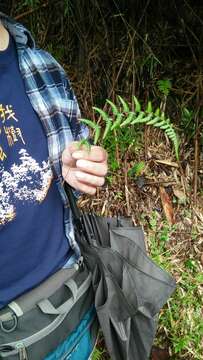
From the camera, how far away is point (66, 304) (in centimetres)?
161

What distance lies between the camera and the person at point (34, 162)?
1.39 meters

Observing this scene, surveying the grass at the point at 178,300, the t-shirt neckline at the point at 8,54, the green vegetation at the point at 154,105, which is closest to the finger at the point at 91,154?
the t-shirt neckline at the point at 8,54

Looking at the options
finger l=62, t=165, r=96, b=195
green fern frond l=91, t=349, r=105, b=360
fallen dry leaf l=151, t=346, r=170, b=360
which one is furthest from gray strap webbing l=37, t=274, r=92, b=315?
fallen dry leaf l=151, t=346, r=170, b=360

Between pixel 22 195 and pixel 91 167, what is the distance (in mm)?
279

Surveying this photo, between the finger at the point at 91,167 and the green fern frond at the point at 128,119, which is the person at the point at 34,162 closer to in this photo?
the finger at the point at 91,167

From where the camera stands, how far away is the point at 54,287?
1614mm

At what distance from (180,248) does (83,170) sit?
1.38m

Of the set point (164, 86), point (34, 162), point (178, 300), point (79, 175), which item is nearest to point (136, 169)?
point (164, 86)

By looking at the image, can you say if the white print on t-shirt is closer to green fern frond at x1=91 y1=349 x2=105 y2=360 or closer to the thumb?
the thumb

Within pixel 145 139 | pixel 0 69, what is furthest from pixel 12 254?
pixel 145 139

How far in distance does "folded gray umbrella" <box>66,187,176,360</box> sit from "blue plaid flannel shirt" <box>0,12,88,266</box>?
24cm

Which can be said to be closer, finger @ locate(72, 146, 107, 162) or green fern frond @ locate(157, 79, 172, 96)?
finger @ locate(72, 146, 107, 162)

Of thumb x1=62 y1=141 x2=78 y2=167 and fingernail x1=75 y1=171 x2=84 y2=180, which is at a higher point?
thumb x1=62 y1=141 x2=78 y2=167

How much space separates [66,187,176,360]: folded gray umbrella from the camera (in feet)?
5.76
